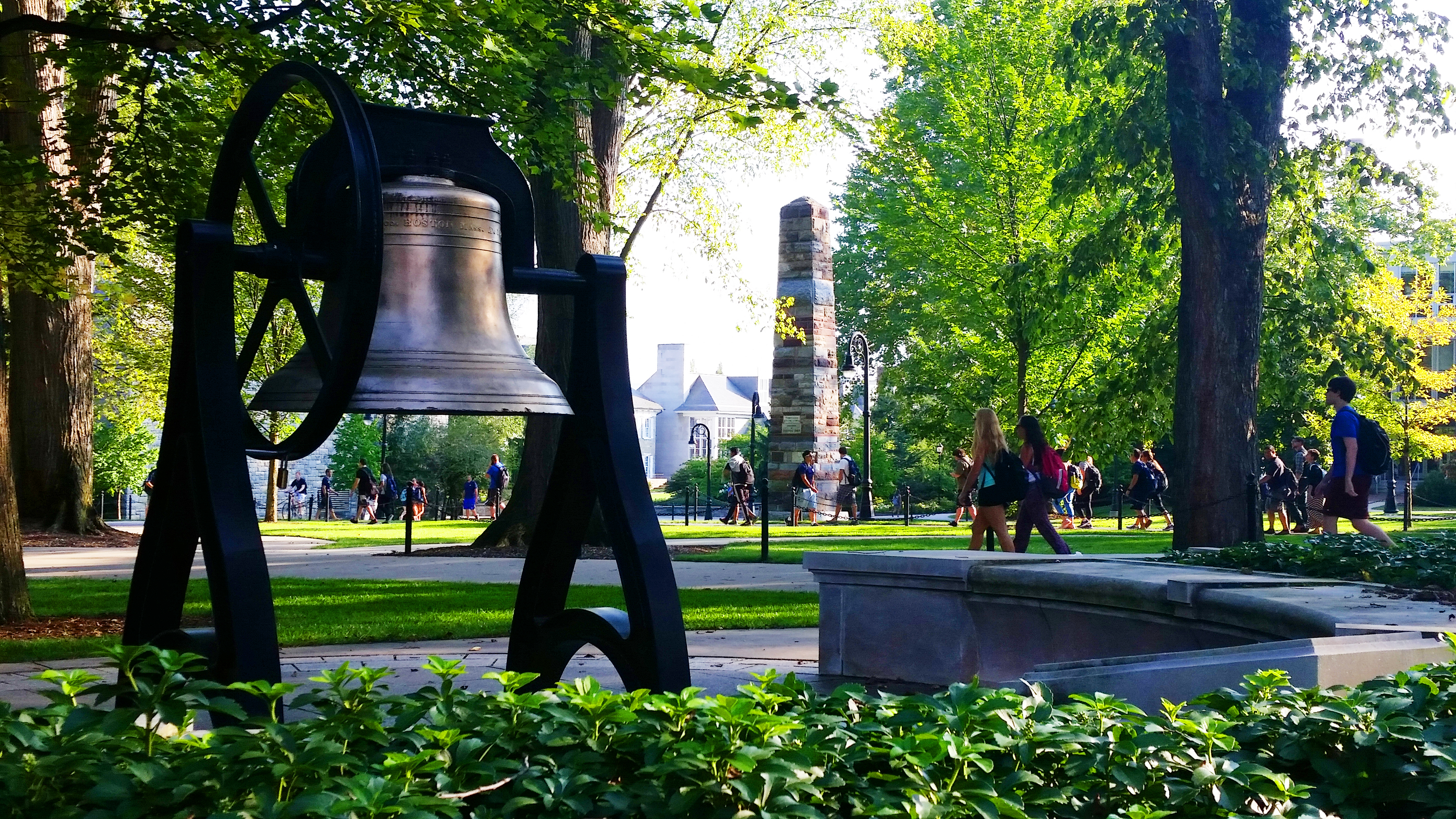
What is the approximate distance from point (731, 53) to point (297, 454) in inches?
804

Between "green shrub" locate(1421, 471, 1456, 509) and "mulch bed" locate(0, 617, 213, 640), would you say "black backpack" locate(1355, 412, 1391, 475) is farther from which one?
"green shrub" locate(1421, 471, 1456, 509)

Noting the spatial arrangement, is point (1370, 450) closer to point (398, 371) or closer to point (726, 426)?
point (398, 371)

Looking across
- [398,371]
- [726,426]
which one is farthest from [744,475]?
[726,426]

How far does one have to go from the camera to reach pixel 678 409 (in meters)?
100

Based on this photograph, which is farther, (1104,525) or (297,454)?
(1104,525)

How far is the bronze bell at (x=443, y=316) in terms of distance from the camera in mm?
3744

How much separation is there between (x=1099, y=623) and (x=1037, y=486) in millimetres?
7470

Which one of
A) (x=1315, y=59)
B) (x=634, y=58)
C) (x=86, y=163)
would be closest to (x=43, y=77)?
(x=86, y=163)

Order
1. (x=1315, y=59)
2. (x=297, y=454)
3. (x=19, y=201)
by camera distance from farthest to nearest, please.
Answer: (x=1315, y=59) < (x=19, y=201) < (x=297, y=454)

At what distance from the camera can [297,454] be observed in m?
3.54

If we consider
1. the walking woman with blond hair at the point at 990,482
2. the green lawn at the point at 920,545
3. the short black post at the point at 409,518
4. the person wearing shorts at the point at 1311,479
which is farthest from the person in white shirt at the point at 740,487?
the walking woman with blond hair at the point at 990,482

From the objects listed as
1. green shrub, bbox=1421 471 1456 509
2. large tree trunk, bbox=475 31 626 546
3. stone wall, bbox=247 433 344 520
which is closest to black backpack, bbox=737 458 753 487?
large tree trunk, bbox=475 31 626 546

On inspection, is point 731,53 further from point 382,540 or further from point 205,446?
point 205,446

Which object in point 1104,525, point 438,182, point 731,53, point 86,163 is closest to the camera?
point 438,182
